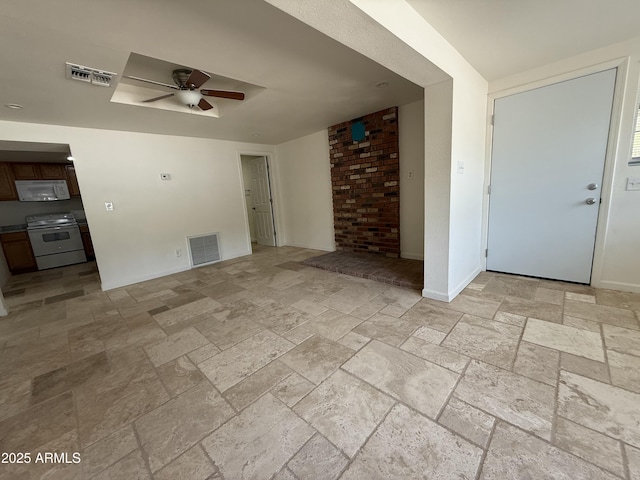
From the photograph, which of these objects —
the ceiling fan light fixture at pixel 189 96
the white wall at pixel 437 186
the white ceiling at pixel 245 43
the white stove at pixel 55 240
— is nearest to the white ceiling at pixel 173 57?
the white ceiling at pixel 245 43

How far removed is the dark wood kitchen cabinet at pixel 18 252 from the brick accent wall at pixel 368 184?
5928 millimetres

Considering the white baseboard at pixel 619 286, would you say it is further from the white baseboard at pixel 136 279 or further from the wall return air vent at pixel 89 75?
the white baseboard at pixel 136 279

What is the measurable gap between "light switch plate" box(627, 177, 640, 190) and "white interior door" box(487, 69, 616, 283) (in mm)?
190

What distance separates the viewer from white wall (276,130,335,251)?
4.81 meters

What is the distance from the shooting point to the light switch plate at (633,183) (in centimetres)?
231

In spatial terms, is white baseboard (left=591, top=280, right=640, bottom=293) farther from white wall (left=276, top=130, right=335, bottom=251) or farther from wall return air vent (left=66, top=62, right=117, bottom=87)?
wall return air vent (left=66, top=62, right=117, bottom=87)

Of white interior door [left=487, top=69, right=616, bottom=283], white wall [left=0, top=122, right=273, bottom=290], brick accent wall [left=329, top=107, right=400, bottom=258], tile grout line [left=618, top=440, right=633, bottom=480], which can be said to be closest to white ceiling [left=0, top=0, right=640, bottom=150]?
white interior door [left=487, top=69, right=616, bottom=283]

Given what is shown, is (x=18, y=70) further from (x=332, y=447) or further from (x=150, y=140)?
(x=332, y=447)

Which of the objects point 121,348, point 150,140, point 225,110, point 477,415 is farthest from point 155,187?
point 477,415

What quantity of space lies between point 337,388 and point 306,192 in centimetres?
414

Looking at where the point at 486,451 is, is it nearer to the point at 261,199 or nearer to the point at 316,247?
the point at 316,247

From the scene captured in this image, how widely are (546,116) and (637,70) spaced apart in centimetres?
62

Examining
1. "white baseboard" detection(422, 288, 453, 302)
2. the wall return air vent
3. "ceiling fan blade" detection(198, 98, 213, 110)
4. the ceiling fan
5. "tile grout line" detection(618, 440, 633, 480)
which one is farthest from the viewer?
"ceiling fan blade" detection(198, 98, 213, 110)

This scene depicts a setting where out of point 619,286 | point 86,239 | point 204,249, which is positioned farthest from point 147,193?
point 619,286
